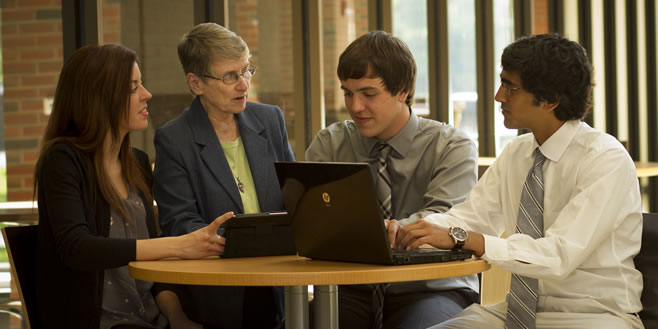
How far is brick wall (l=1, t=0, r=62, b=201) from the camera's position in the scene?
189 inches

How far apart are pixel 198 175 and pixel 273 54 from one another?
330cm

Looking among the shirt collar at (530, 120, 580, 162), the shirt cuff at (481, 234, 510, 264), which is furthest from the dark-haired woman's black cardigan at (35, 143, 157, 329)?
the shirt collar at (530, 120, 580, 162)

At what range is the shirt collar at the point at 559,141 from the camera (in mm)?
2273

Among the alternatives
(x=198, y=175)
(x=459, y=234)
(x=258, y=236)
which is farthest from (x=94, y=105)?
(x=459, y=234)


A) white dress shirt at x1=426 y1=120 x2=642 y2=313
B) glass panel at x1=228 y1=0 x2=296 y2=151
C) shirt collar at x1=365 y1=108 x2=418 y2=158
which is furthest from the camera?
glass panel at x1=228 y1=0 x2=296 y2=151

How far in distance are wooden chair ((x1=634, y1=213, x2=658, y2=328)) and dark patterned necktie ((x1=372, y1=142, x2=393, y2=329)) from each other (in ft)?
2.50

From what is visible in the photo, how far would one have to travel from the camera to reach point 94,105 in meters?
2.53

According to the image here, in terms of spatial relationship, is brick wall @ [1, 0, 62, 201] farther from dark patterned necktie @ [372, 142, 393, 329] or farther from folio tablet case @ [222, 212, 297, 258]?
folio tablet case @ [222, 212, 297, 258]

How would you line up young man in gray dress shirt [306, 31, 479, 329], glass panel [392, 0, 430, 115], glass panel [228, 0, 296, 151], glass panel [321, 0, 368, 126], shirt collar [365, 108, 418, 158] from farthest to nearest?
1. glass panel [392, 0, 430, 115]
2. glass panel [321, 0, 368, 126]
3. glass panel [228, 0, 296, 151]
4. shirt collar [365, 108, 418, 158]
5. young man in gray dress shirt [306, 31, 479, 329]

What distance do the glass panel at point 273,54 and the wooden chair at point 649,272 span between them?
150 inches

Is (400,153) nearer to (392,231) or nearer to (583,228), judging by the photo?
(392,231)

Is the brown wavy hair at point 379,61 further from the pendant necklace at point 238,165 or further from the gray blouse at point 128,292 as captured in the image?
the gray blouse at point 128,292

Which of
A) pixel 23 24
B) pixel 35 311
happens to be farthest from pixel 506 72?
pixel 23 24

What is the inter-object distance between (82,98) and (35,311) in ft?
2.17
